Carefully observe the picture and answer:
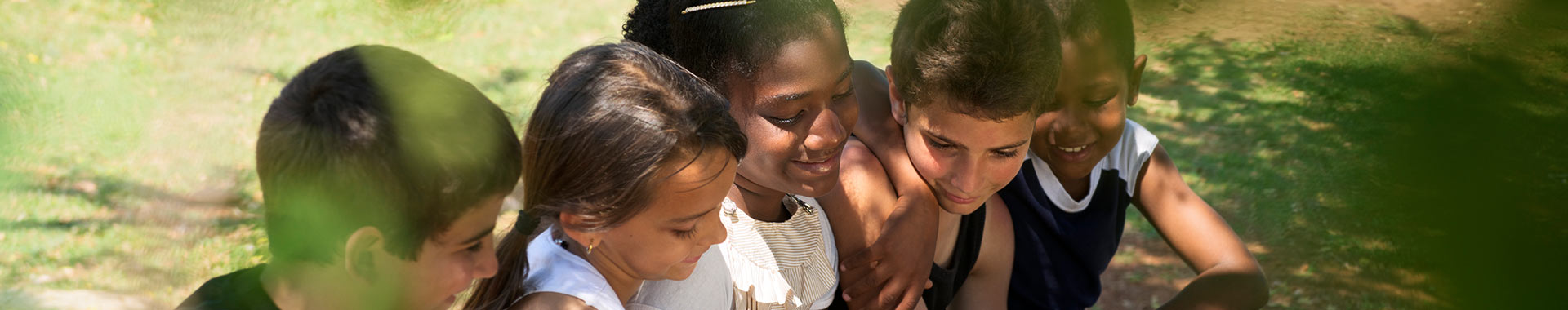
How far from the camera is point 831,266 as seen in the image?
244cm

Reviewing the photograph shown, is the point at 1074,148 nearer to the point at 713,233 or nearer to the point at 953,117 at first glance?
the point at 953,117

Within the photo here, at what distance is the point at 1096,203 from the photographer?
2939 mm

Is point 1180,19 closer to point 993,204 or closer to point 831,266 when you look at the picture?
point 831,266

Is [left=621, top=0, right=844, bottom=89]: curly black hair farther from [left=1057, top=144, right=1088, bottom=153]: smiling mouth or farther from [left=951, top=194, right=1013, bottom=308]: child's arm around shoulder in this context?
[left=951, top=194, right=1013, bottom=308]: child's arm around shoulder

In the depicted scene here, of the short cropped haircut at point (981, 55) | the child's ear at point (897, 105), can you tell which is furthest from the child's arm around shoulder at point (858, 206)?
the short cropped haircut at point (981, 55)

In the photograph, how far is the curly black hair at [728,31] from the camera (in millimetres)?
2172

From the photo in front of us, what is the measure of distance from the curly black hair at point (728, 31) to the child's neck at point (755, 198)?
22 centimetres

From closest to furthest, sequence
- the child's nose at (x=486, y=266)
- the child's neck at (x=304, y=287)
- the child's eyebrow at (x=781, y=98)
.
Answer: the child's neck at (x=304, y=287) → the child's nose at (x=486, y=266) → the child's eyebrow at (x=781, y=98)

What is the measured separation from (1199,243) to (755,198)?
1225 millimetres

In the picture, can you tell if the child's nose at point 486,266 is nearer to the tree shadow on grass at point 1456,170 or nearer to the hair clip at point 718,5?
the hair clip at point 718,5

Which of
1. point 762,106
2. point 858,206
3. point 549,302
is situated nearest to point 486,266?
point 549,302

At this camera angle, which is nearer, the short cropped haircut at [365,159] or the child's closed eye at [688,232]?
the short cropped haircut at [365,159]

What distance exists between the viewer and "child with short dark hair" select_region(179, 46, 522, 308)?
123 centimetres

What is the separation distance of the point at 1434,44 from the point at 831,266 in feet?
7.08
